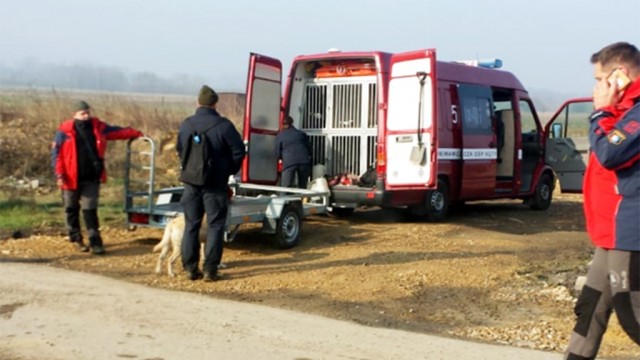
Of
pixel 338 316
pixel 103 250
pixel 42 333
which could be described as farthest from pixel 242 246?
pixel 42 333

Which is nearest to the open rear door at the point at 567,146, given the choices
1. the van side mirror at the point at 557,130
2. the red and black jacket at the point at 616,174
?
the van side mirror at the point at 557,130

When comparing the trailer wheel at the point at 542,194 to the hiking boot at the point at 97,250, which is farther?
the trailer wheel at the point at 542,194

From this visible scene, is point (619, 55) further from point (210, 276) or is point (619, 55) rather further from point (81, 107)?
point (81, 107)

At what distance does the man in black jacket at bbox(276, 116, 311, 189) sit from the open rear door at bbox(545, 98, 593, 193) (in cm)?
590

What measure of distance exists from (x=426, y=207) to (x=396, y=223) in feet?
1.92

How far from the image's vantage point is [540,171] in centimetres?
1585

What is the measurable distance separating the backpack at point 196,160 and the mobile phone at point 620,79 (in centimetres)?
486

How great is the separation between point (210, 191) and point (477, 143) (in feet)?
22.2

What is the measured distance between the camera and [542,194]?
1627cm

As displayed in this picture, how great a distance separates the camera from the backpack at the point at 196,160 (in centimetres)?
825

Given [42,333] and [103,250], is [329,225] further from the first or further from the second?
[42,333]

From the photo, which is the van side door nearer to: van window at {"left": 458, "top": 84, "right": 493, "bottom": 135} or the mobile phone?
van window at {"left": 458, "top": 84, "right": 493, "bottom": 135}

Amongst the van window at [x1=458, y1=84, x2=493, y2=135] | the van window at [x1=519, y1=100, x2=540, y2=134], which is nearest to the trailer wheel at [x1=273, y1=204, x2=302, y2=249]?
the van window at [x1=458, y1=84, x2=493, y2=135]

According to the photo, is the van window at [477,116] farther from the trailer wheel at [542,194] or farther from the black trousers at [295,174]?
the black trousers at [295,174]
